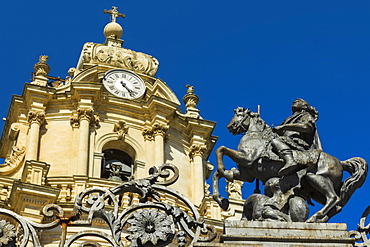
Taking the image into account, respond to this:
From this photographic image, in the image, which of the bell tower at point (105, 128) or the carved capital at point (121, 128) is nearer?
the bell tower at point (105, 128)

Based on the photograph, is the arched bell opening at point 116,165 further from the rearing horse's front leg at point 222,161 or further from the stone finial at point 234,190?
the rearing horse's front leg at point 222,161

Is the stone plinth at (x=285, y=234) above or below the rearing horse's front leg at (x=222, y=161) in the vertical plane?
below

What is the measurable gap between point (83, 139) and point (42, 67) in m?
3.91

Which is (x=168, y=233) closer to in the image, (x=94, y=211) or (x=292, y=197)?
(x=94, y=211)

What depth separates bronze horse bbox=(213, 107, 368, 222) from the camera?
12.8 m

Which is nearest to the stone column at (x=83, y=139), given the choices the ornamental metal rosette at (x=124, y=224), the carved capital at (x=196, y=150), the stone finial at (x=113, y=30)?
the carved capital at (x=196, y=150)

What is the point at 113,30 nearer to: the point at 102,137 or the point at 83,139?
the point at 102,137

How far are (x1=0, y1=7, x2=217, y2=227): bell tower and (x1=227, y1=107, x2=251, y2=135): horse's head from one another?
17.0 m

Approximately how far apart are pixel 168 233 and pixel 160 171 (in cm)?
98

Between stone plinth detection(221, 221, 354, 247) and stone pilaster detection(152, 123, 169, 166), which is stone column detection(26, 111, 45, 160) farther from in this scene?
stone plinth detection(221, 221, 354, 247)

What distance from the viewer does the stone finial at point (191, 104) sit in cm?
3478

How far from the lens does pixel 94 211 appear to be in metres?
12.1

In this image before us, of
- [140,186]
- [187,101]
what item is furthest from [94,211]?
[187,101]

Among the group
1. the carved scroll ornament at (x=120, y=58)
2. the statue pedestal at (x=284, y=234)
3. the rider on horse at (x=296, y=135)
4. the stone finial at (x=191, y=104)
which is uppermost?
the carved scroll ornament at (x=120, y=58)
